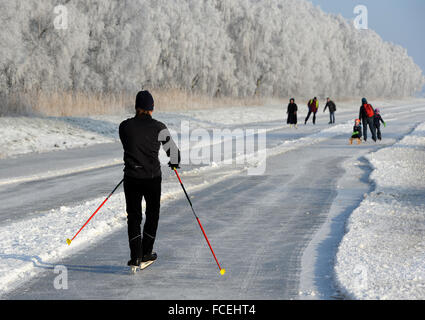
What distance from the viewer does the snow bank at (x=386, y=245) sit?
6.30 m

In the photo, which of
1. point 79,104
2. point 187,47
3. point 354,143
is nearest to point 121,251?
point 354,143

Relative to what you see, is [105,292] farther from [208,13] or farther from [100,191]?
[208,13]

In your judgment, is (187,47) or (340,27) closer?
(187,47)

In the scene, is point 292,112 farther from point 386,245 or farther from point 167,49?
point 386,245

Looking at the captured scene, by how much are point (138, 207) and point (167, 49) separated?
43733 millimetres

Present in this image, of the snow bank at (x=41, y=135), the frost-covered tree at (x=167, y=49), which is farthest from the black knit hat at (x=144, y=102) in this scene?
the frost-covered tree at (x=167, y=49)

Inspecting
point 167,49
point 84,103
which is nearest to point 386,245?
point 84,103

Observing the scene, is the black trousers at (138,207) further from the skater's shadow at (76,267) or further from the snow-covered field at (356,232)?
the snow-covered field at (356,232)

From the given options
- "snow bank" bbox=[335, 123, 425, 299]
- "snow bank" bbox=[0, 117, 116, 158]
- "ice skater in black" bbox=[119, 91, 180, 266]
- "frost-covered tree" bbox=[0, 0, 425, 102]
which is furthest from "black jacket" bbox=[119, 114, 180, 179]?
"frost-covered tree" bbox=[0, 0, 425, 102]

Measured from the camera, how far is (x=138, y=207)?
7.17 m

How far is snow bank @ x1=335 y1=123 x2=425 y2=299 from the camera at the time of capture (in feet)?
20.7

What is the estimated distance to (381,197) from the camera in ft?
39.5

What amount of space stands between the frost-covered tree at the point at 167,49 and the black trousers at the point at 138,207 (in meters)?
25.4

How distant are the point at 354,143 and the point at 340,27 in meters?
95.8
